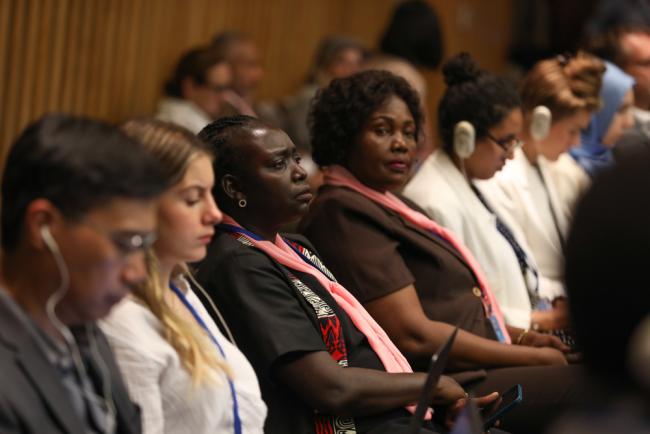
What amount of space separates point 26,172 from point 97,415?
16.0 inches

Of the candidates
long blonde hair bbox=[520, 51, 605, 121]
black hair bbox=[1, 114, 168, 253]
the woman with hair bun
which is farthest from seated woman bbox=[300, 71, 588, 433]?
black hair bbox=[1, 114, 168, 253]

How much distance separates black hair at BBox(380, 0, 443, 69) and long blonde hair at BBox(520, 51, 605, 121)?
1.65 meters

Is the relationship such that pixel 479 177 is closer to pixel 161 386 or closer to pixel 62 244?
pixel 161 386

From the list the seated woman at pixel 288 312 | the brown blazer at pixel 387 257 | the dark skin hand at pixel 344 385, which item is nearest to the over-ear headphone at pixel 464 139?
the brown blazer at pixel 387 257

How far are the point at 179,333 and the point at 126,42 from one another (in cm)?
376

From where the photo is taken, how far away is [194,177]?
208cm

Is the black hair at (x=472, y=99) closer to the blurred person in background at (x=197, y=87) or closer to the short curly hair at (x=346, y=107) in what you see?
the short curly hair at (x=346, y=107)

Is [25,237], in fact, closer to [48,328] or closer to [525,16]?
[48,328]

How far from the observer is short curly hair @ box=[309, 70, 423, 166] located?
3.12 metres

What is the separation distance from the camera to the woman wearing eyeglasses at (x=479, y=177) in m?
3.50

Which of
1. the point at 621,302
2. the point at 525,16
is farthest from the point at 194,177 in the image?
the point at 525,16

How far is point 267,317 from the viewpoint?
2361mm

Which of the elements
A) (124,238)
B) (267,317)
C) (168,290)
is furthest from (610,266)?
(267,317)

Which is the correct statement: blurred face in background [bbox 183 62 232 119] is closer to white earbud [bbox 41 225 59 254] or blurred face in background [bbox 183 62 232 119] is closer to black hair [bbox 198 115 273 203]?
black hair [bbox 198 115 273 203]
